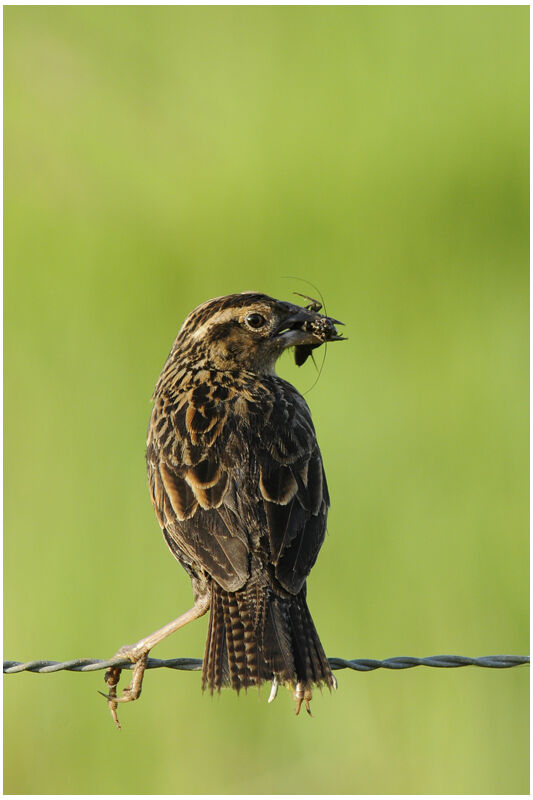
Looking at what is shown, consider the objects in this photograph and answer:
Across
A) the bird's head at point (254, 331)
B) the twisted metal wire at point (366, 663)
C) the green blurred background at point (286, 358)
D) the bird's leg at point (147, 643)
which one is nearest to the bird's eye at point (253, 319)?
the bird's head at point (254, 331)

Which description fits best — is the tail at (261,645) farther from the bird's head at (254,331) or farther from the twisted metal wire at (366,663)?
the bird's head at (254,331)

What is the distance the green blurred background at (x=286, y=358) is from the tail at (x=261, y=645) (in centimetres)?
301

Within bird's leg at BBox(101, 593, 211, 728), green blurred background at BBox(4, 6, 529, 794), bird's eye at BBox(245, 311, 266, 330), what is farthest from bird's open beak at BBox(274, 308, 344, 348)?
green blurred background at BBox(4, 6, 529, 794)

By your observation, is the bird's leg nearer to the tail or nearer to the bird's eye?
the tail

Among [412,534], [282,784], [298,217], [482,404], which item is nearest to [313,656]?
[282,784]

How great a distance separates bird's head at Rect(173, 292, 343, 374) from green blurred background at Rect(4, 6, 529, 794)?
2.51 metres

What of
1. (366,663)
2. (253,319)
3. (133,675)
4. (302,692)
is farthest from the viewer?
(253,319)

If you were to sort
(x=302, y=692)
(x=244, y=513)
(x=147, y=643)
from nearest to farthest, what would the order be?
(x=302, y=692), (x=244, y=513), (x=147, y=643)

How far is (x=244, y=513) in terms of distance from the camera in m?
5.95

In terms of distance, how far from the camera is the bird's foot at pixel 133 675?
6527mm

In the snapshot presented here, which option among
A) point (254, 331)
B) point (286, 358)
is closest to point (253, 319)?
point (254, 331)

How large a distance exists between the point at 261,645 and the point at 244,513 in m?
0.67

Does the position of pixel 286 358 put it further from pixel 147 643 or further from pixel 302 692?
pixel 302 692

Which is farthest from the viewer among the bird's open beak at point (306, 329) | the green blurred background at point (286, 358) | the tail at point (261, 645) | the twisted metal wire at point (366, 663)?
the green blurred background at point (286, 358)
